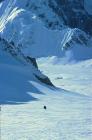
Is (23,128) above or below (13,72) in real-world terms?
below

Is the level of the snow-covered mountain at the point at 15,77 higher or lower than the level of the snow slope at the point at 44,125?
higher

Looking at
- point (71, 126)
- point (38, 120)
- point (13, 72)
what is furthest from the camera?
point (13, 72)

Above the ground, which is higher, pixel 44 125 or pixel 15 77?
pixel 15 77

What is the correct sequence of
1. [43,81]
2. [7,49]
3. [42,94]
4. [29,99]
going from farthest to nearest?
[7,49] < [43,81] < [42,94] < [29,99]

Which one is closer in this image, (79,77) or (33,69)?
(33,69)

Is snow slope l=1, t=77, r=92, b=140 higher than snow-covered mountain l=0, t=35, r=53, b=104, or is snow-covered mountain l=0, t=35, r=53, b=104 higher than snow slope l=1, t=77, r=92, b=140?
snow-covered mountain l=0, t=35, r=53, b=104

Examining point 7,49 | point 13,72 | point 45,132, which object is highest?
point 7,49

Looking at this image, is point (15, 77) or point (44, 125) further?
point (15, 77)

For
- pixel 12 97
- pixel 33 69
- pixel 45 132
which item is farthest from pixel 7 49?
pixel 45 132

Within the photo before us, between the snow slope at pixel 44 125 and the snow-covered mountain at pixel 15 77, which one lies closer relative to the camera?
the snow slope at pixel 44 125

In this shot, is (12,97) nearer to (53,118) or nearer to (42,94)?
(42,94)

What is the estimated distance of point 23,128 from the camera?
2986cm

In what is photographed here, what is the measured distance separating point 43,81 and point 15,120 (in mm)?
44558

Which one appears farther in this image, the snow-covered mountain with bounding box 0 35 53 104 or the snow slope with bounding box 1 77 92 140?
the snow-covered mountain with bounding box 0 35 53 104
